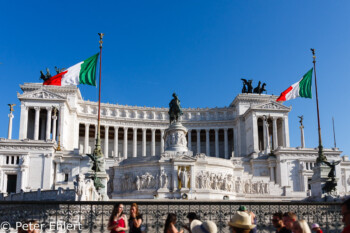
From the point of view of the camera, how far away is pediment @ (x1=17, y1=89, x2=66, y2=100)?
75.9 metres

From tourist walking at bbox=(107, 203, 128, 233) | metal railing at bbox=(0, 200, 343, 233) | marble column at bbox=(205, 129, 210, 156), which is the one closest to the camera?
tourist walking at bbox=(107, 203, 128, 233)

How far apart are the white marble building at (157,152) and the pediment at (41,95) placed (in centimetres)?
18

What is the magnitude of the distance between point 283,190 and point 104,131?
45.5m

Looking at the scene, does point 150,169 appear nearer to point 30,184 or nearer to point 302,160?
point 30,184

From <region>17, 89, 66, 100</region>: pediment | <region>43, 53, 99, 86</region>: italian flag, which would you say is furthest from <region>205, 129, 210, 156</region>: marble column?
<region>43, 53, 99, 86</region>: italian flag

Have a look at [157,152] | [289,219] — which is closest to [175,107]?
[157,152]

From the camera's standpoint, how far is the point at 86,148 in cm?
8081

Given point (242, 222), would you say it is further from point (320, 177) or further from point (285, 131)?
point (285, 131)

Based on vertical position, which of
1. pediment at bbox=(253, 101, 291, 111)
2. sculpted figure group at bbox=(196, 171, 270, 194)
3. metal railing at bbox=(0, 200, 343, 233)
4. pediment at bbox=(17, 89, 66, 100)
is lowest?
metal railing at bbox=(0, 200, 343, 233)

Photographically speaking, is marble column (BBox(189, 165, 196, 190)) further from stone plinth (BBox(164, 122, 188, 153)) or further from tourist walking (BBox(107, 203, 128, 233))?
tourist walking (BBox(107, 203, 128, 233))

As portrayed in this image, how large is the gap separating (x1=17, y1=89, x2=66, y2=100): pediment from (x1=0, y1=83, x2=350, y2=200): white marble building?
0.59 feet

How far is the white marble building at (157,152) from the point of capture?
161 feet

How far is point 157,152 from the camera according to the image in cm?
9231

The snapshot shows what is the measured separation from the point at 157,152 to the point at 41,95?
28.6 meters
